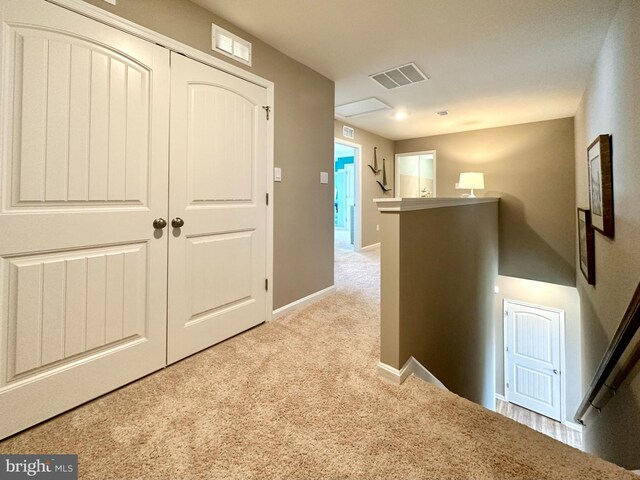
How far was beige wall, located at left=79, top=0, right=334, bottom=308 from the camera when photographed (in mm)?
2451

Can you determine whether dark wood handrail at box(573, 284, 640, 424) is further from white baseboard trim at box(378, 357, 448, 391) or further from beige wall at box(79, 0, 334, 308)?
beige wall at box(79, 0, 334, 308)

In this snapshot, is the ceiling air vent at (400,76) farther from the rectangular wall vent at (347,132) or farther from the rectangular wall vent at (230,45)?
the rectangular wall vent at (347,132)

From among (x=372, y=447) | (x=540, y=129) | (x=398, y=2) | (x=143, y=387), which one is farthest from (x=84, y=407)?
(x=540, y=129)

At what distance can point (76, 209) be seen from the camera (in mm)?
1457

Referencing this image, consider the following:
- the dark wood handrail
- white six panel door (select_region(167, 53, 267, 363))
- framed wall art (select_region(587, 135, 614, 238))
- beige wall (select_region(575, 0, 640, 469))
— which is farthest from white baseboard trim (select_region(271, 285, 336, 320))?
framed wall art (select_region(587, 135, 614, 238))

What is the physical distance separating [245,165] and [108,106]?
2.88ft

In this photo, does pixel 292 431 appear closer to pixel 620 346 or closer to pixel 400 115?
pixel 620 346

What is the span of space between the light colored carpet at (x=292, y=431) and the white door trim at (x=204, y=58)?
35.7 inches

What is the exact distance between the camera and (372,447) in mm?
1217

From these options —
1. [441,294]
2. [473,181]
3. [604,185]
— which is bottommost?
[441,294]

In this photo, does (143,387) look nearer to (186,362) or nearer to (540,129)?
(186,362)

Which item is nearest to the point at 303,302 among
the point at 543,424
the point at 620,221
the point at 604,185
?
the point at 620,221

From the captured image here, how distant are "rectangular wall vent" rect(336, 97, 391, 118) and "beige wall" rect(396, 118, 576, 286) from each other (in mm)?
2363

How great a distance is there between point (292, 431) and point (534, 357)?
19.0 feet
